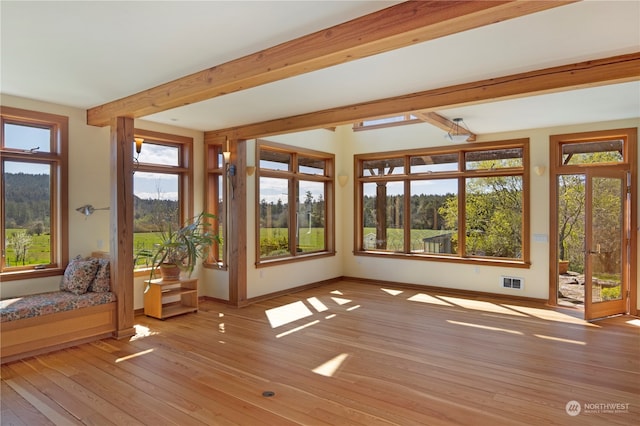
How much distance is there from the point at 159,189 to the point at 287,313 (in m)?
2.69

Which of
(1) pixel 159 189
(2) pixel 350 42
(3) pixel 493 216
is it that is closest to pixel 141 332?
(1) pixel 159 189

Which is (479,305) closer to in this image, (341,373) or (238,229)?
(341,373)

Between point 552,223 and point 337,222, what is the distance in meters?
3.85

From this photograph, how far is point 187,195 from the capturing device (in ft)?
20.6

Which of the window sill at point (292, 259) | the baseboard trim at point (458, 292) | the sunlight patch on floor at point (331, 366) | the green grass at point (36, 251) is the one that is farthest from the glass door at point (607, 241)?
the green grass at point (36, 251)

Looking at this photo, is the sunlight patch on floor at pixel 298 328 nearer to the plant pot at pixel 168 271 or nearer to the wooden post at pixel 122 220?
the wooden post at pixel 122 220

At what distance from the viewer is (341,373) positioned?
141 inches

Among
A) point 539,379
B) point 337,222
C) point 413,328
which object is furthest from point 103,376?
point 337,222

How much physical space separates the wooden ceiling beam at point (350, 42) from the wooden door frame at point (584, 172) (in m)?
4.75

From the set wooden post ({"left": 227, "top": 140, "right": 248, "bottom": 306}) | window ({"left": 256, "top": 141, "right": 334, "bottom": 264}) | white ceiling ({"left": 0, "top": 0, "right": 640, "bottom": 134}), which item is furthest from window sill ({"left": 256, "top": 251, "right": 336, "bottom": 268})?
white ceiling ({"left": 0, "top": 0, "right": 640, "bottom": 134})

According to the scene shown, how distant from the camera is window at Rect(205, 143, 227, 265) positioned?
21.3ft

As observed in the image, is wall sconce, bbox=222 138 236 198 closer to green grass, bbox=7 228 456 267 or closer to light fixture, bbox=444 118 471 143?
green grass, bbox=7 228 456 267

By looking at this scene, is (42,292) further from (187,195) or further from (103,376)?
(187,195)

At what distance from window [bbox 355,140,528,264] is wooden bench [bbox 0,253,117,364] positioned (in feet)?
16.3
